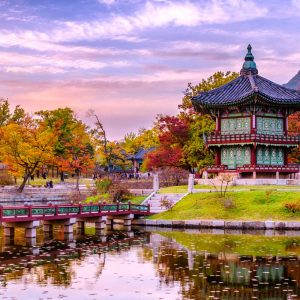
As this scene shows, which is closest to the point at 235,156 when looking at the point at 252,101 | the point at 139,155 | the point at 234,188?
the point at 252,101

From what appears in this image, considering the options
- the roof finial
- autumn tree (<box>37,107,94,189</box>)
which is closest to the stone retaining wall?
the roof finial

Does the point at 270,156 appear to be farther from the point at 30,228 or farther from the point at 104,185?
the point at 30,228

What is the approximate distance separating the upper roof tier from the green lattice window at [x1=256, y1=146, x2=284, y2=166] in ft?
16.6

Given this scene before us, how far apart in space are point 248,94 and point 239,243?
28.2 m

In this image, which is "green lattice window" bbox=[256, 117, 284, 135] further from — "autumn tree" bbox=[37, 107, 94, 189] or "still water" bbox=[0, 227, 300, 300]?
"autumn tree" bbox=[37, 107, 94, 189]

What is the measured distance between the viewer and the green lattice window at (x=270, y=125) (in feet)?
229

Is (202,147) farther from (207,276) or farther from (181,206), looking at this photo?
(207,276)

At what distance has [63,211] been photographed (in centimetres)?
4797

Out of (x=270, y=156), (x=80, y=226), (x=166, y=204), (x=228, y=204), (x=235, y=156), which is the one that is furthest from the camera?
(x=270, y=156)

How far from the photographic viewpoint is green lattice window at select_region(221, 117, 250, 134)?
70062 mm

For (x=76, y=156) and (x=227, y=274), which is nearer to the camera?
(x=227, y=274)

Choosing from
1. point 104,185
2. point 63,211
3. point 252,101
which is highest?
point 252,101

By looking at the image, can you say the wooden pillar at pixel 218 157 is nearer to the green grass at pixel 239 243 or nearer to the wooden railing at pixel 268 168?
the wooden railing at pixel 268 168

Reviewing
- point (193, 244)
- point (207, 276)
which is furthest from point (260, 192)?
point (207, 276)
